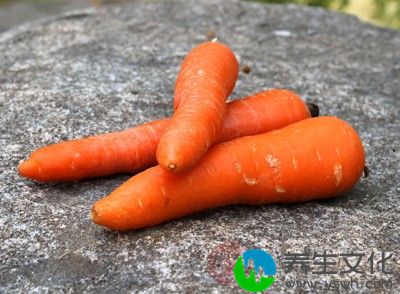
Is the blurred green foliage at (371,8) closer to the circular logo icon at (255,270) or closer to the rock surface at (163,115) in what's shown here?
the rock surface at (163,115)

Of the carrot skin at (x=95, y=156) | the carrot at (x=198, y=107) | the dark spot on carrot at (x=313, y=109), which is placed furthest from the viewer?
the dark spot on carrot at (x=313, y=109)

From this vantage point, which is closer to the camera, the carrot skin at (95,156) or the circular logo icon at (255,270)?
the circular logo icon at (255,270)

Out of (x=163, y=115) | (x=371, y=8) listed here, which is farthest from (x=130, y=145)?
(x=371, y=8)

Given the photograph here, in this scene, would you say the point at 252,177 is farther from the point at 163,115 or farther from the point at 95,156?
the point at 163,115

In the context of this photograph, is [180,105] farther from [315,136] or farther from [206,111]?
[315,136]

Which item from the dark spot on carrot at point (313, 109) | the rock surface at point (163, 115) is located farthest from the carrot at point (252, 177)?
the dark spot on carrot at point (313, 109)

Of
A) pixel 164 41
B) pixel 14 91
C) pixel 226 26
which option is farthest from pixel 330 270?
pixel 226 26
